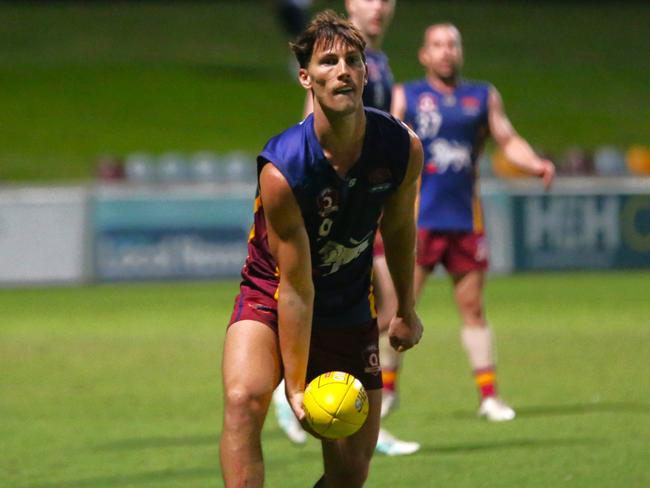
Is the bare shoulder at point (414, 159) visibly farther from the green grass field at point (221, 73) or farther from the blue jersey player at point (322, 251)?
the green grass field at point (221, 73)

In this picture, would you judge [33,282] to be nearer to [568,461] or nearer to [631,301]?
[631,301]

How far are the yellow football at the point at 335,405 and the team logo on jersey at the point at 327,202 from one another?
0.60m

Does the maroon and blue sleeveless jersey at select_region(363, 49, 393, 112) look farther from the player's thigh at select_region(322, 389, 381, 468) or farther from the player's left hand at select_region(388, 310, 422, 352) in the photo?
the player's thigh at select_region(322, 389, 381, 468)

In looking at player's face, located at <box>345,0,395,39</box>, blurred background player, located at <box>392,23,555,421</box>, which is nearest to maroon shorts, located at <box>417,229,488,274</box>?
blurred background player, located at <box>392,23,555,421</box>

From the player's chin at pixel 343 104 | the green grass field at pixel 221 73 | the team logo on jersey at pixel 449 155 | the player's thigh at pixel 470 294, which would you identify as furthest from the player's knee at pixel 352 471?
the green grass field at pixel 221 73

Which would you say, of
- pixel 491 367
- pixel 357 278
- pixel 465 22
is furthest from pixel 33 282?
pixel 465 22

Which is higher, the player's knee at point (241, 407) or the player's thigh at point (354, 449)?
the player's knee at point (241, 407)

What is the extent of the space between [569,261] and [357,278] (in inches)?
543

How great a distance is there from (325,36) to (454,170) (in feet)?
14.0

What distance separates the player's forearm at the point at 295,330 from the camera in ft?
18.6

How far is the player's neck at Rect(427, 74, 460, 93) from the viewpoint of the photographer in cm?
971

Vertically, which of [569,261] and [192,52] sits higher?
[192,52]

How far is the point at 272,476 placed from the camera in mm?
7898

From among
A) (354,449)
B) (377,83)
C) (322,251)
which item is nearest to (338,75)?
(322,251)
